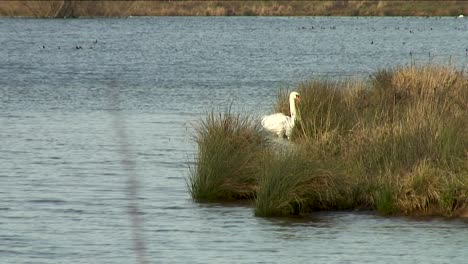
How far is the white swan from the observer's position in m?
18.7

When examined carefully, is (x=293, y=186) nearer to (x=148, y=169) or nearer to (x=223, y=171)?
(x=223, y=171)

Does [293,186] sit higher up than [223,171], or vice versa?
[223,171]

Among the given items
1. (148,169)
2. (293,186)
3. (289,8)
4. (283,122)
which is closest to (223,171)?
(293,186)

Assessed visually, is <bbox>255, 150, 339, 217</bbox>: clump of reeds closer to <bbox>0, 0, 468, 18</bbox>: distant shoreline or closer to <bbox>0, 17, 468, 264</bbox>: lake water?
<bbox>0, 17, 468, 264</bbox>: lake water

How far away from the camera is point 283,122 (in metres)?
19.4

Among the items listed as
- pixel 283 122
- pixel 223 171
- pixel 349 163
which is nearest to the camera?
pixel 349 163


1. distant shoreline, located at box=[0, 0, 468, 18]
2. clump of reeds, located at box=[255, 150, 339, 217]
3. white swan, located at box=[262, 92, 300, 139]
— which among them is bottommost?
clump of reeds, located at box=[255, 150, 339, 217]

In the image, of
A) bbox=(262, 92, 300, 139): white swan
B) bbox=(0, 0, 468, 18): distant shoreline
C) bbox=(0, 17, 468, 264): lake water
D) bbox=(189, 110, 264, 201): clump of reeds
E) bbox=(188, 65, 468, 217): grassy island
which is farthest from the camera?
bbox=(0, 0, 468, 18): distant shoreline

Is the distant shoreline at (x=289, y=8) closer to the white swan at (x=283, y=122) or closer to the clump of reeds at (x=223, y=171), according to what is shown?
the white swan at (x=283, y=122)

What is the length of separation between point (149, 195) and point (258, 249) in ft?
11.3

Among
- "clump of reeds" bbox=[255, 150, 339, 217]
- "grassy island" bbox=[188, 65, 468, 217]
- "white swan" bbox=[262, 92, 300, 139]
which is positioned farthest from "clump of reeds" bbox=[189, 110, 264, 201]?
"white swan" bbox=[262, 92, 300, 139]

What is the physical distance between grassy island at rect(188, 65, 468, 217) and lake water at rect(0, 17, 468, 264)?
0.80 feet

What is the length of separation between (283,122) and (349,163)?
4.81 m

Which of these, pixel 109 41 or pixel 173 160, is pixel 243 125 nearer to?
pixel 173 160
